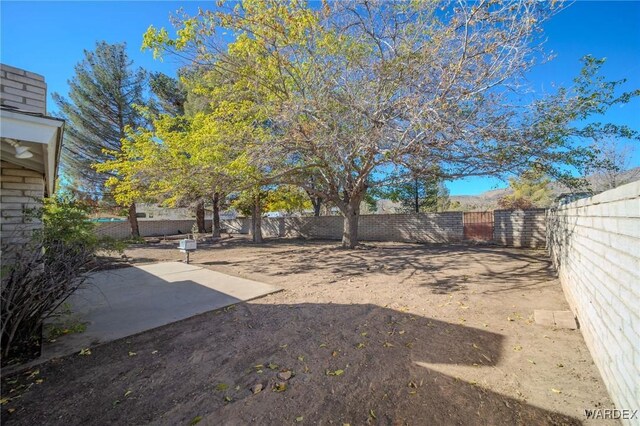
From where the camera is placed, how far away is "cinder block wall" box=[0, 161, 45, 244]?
3.41m

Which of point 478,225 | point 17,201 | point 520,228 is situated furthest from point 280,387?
point 478,225

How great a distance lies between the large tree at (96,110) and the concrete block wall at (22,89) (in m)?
15.5

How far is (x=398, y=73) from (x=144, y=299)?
738cm

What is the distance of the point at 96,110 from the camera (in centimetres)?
1711

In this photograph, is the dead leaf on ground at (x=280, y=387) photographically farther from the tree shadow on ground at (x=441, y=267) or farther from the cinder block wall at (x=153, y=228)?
the cinder block wall at (x=153, y=228)

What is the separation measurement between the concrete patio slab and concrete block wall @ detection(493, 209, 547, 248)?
11047 mm

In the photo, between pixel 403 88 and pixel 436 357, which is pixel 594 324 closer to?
pixel 436 357

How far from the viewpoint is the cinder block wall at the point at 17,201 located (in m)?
3.41

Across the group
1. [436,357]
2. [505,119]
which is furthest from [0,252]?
[505,119]

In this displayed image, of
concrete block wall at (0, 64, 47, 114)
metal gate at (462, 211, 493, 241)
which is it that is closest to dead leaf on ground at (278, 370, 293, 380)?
concrete block wall at (0, 64, 47, 114)

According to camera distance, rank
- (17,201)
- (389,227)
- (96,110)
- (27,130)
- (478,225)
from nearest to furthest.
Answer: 1. (27,130)
2. (17,201)
3. (478,225)
4. (389,227)
5. (96,110)

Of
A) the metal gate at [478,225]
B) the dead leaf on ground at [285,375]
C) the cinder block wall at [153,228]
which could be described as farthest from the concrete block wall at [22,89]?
the cinder block wall at [153,228]

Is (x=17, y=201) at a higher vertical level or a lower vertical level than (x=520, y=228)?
higher

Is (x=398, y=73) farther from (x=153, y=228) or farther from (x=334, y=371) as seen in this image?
(x=153, y=228)
